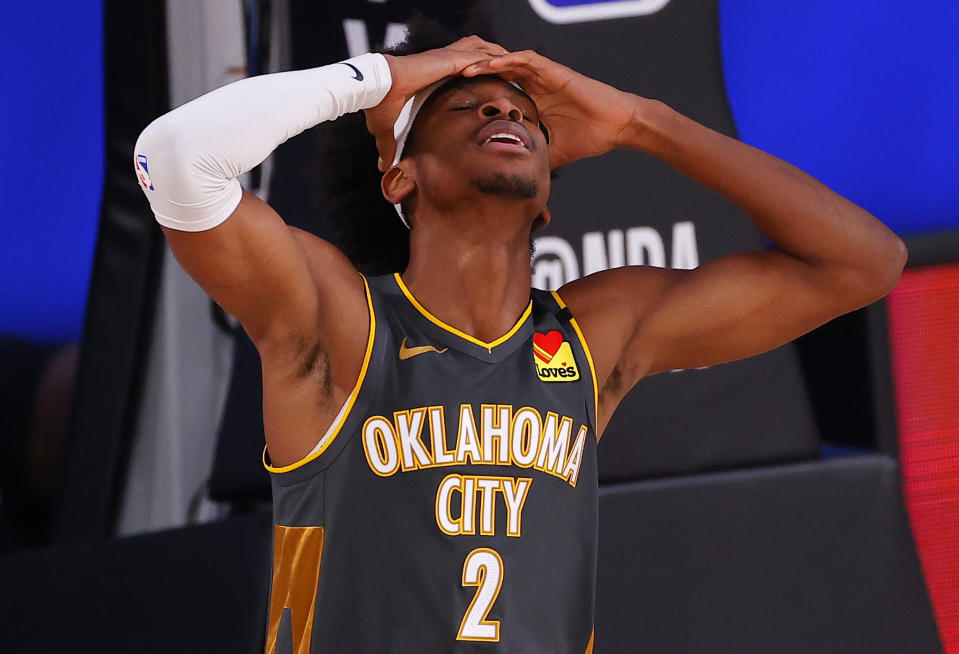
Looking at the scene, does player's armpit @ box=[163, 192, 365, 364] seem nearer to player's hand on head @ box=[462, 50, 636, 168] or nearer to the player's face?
the player's face

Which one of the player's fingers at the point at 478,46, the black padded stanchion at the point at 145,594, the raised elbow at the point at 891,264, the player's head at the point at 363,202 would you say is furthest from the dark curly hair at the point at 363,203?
the raised elbow at the point at 891,264

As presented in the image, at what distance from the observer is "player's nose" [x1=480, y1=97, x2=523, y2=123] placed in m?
1.90

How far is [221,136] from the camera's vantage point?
1.61m

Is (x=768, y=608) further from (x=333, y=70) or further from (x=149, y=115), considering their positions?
(x=149, y=115)

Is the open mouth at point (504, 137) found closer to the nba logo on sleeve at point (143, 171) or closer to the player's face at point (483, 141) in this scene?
the player's face at point (483, 141)

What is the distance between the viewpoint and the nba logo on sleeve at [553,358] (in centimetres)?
186

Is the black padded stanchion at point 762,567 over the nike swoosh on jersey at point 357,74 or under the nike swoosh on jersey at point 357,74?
under

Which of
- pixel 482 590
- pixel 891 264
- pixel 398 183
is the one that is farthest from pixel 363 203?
pixel 891 264

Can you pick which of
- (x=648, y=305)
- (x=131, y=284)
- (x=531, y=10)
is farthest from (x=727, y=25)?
(x=131, y=284)

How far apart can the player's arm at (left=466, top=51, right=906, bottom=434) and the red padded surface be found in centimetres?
60

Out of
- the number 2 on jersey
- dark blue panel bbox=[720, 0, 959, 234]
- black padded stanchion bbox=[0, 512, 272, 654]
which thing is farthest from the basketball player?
dark blue panel bbox=[720, 0, 959, 234]

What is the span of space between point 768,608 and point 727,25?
1.38m

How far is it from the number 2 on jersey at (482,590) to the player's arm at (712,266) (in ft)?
1.25

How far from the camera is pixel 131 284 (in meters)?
2.67
